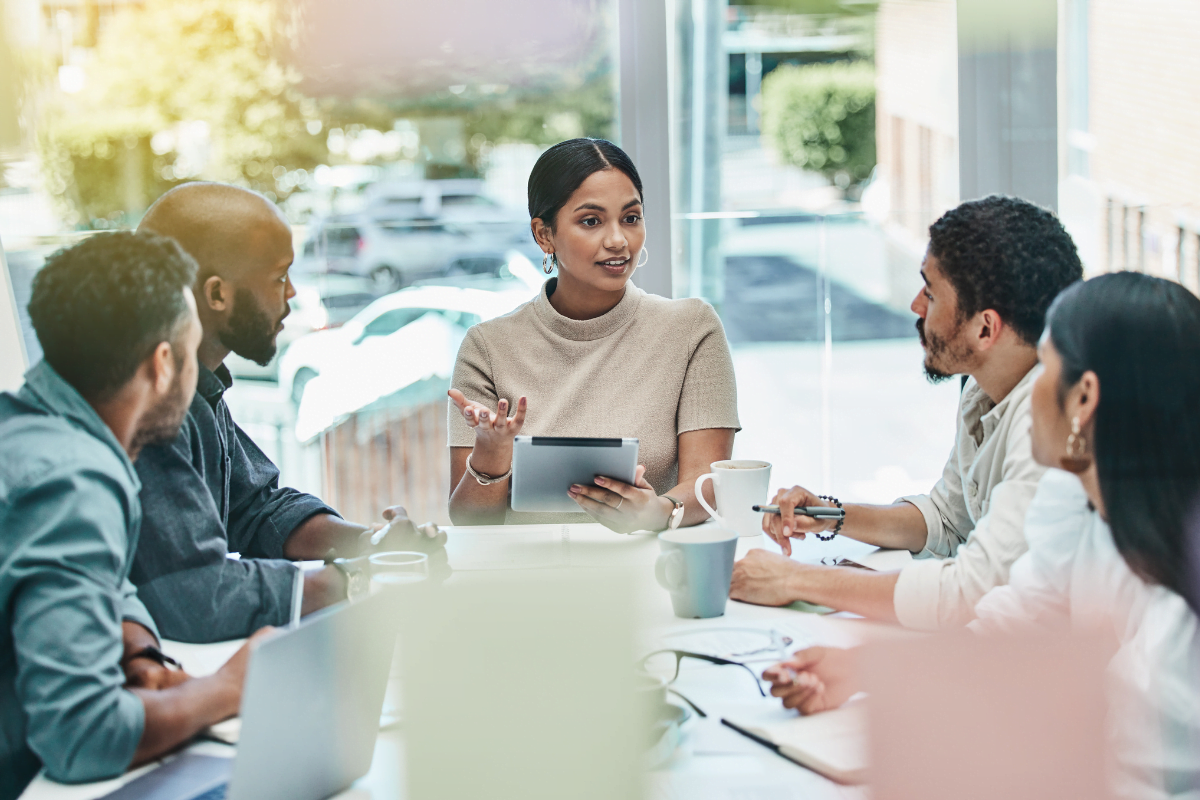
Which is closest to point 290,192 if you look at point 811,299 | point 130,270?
point 811,299

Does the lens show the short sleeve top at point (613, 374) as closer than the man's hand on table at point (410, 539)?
No

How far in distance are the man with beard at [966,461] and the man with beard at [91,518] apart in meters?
0.68

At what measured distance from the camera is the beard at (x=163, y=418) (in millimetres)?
902

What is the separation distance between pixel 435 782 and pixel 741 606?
22.8 inches

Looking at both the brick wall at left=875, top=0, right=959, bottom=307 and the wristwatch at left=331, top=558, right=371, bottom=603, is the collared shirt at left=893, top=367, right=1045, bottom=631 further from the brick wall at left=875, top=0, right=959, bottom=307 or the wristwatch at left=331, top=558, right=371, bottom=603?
the brick wall at left=875, top=0, right=959, bottom=307

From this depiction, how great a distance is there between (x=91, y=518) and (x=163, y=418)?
13cm

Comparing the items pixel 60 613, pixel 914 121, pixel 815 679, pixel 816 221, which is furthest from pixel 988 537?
pixel 914 121

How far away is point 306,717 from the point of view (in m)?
0.76

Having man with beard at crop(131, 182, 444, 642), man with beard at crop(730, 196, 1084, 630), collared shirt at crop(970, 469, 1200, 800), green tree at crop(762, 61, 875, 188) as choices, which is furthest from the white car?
collared shirt at crop(970, 469, 1200, 800)

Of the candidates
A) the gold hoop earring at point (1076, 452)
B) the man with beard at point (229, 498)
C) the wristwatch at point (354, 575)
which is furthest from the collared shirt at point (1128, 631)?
the man with beard at point (229, 498)

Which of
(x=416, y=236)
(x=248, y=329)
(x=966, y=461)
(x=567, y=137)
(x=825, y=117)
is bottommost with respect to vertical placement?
(x=966, y=461)

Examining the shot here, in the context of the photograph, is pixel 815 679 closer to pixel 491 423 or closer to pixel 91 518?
pixel 91 518

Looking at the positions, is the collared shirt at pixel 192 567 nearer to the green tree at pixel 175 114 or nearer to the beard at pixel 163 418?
the beard at pixel 163 418

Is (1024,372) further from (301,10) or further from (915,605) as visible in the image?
(301,10)
